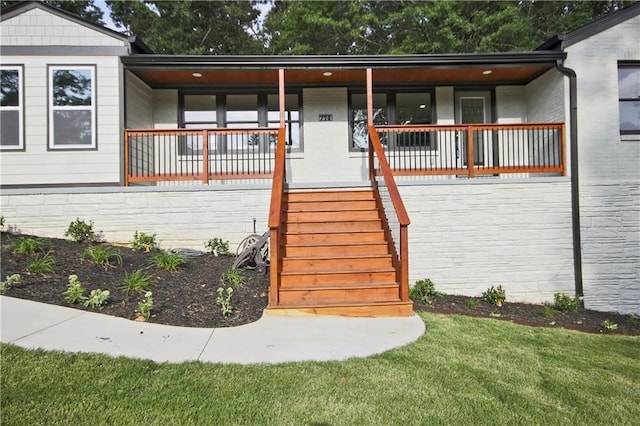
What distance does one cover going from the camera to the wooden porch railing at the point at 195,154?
8023mm

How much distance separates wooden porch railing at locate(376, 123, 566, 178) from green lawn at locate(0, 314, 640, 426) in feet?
16.2

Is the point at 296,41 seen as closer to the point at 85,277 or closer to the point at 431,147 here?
the point at 431,147

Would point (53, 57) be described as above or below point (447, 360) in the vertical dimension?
above

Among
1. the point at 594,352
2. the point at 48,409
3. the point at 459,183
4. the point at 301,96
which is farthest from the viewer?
the point at 301,96

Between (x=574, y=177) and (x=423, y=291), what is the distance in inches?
163

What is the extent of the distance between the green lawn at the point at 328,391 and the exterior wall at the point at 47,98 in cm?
574

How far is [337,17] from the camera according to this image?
18328 mm

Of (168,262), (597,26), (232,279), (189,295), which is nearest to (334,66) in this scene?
(232,279)

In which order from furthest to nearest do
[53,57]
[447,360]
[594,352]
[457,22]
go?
[457,22] → [53,57] → [594,352] → [447,360]

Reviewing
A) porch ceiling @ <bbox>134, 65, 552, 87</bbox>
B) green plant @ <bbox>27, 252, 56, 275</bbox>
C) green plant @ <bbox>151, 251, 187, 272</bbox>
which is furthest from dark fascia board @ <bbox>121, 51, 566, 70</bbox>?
green plant @ <bbox>27, 252, 56, 275</bbox>

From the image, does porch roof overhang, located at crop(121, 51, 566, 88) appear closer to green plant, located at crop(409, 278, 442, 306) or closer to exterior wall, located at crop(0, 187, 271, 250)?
exterior wall, located at crop(0, 187, 271, 250)

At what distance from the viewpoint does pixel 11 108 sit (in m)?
8.05

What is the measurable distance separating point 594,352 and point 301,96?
835 cm

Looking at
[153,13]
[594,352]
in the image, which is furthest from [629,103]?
[153,13]
